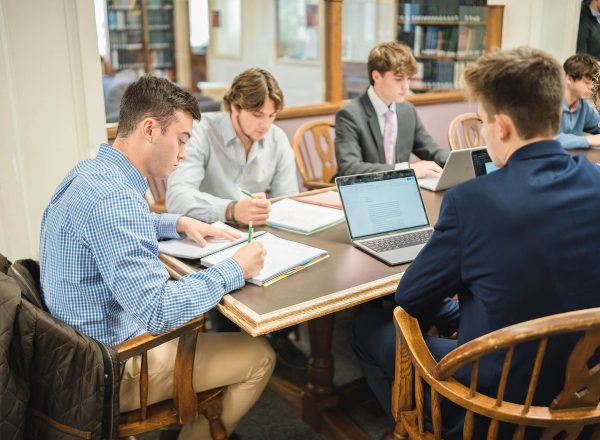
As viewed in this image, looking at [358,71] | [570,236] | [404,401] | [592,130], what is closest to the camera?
[570,236]

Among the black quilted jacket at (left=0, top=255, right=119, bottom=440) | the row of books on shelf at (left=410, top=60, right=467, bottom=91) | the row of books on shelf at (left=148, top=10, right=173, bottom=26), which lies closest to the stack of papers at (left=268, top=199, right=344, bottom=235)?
the black quilted jacket at (left=0, top=255, right=119, bottom=440)

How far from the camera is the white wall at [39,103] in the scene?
2.90 meters

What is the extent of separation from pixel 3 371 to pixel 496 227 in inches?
41.4

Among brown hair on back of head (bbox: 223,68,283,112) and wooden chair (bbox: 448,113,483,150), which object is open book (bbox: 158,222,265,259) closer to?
brown hair on back of head (bbox: 223,68,283,112)

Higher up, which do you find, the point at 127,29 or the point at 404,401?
the point at 127,29

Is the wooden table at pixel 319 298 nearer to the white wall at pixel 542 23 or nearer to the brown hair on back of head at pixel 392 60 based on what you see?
the brown hair on back of head at pixel 392 60

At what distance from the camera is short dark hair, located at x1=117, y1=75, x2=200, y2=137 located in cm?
158

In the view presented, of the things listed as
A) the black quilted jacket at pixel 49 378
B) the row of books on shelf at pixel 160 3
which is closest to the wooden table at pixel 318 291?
the black quilted jacket at pixel 49 378

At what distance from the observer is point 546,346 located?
1.23 metres

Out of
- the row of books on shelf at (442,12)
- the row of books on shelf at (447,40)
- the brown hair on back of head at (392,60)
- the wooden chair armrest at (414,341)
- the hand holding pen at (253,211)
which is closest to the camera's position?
the wooden chair armrest at (414,341)

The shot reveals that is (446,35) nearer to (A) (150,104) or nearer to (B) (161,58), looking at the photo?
(B) (161,58)

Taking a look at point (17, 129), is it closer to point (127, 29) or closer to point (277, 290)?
point (277, 290)

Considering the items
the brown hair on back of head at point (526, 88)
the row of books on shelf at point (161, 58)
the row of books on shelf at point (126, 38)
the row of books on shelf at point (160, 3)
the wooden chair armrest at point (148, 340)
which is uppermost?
the row of books on shelf at point (160, 3)

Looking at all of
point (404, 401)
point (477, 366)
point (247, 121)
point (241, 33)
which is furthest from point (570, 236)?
point (241, 33)
